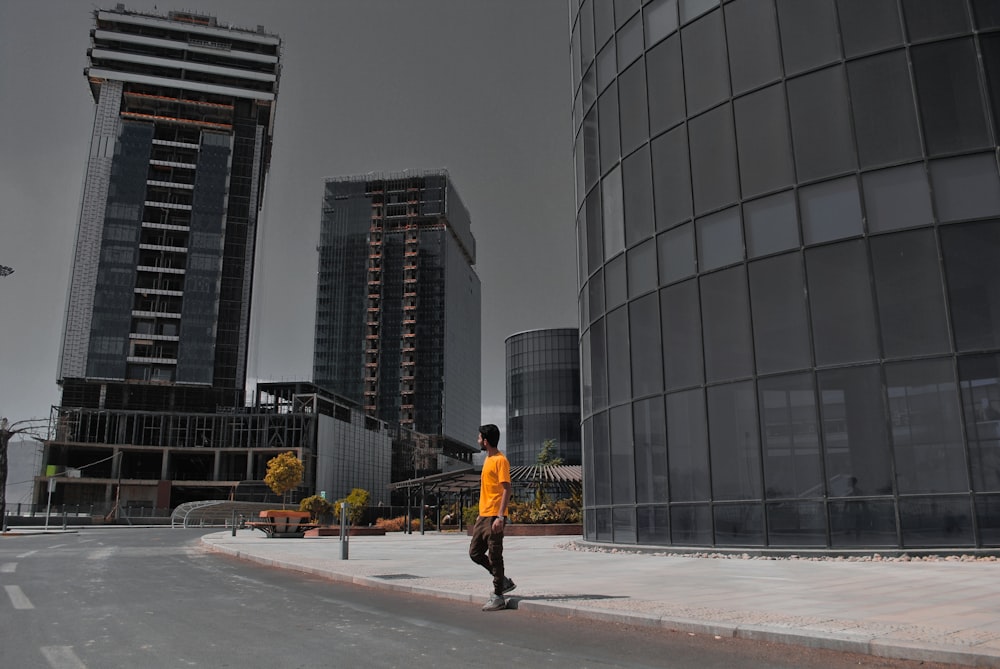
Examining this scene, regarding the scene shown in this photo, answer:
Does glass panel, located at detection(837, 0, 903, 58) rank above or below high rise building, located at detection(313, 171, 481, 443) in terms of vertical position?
below

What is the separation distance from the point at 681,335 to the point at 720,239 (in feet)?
7.77

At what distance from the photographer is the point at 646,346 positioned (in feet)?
59.4

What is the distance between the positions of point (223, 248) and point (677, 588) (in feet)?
351

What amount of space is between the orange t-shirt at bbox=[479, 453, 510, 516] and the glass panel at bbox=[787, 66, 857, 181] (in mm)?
11079

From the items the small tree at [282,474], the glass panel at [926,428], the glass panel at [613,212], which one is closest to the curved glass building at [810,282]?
the glass panel at [926,428]

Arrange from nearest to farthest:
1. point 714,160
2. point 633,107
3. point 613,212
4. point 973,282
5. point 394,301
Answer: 1. point 973,282
2. point 714,160
3. point 633,107
4. point 613,212
5. point 394,301

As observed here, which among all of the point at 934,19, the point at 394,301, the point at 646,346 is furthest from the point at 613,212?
the point at 394,301

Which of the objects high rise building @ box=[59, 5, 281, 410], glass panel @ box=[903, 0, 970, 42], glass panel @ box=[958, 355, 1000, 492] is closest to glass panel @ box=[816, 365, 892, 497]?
glass panel @ box=[958, 355, 1000, 492]

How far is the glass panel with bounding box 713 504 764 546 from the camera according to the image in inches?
588

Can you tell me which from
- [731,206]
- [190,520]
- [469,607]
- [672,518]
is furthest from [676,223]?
[190,520]

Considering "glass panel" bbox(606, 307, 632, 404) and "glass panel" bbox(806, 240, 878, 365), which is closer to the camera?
"glass panel" bbox(806, 240, 878, 365)

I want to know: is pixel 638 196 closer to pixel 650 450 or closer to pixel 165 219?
pixel 650 450

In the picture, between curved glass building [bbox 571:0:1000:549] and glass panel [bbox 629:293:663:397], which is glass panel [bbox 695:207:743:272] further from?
glass panel [bbox 629:293:663:397]

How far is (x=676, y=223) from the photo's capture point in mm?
17688
